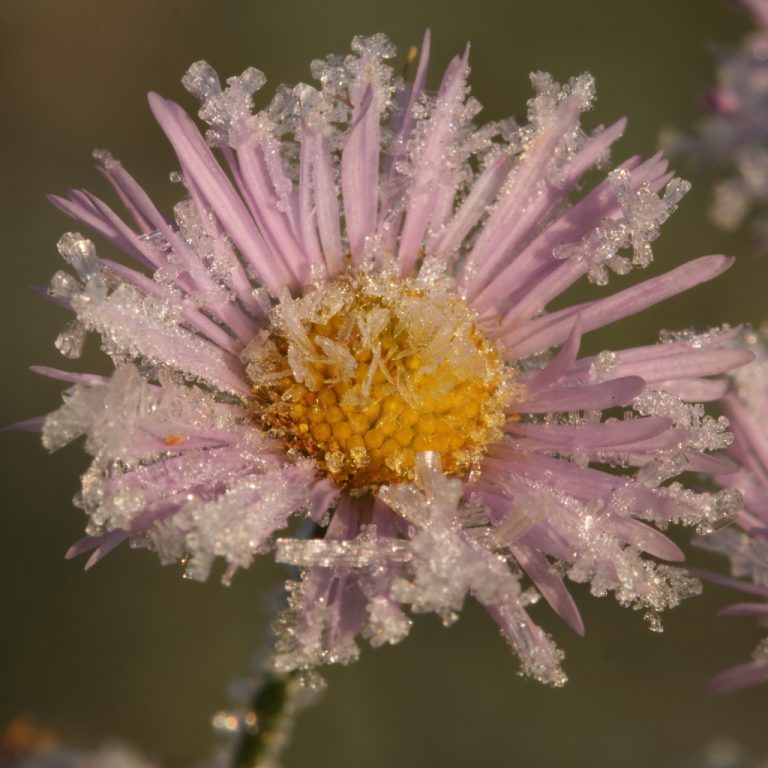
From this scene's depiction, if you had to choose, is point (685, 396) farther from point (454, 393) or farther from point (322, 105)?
point (322, 105)

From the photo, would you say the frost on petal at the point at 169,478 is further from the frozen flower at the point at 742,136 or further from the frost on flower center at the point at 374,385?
the frozen flower at the point at 742,136

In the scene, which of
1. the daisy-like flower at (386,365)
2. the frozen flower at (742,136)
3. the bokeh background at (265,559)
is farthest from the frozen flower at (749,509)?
the bokeh background at (265,559)

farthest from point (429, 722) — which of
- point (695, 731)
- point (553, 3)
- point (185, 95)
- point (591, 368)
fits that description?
point (553, 3)

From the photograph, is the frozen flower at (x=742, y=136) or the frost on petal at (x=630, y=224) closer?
the frost on petal at (x=630, y=224)

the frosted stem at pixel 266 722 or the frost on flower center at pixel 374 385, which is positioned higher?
the frost on flower center at pixel 374 385

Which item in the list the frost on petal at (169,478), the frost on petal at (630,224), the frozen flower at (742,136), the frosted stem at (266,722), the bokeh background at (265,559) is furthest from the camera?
the bokeh background at (265,559)

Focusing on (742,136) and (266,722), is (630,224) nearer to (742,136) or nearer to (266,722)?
(742,136)
